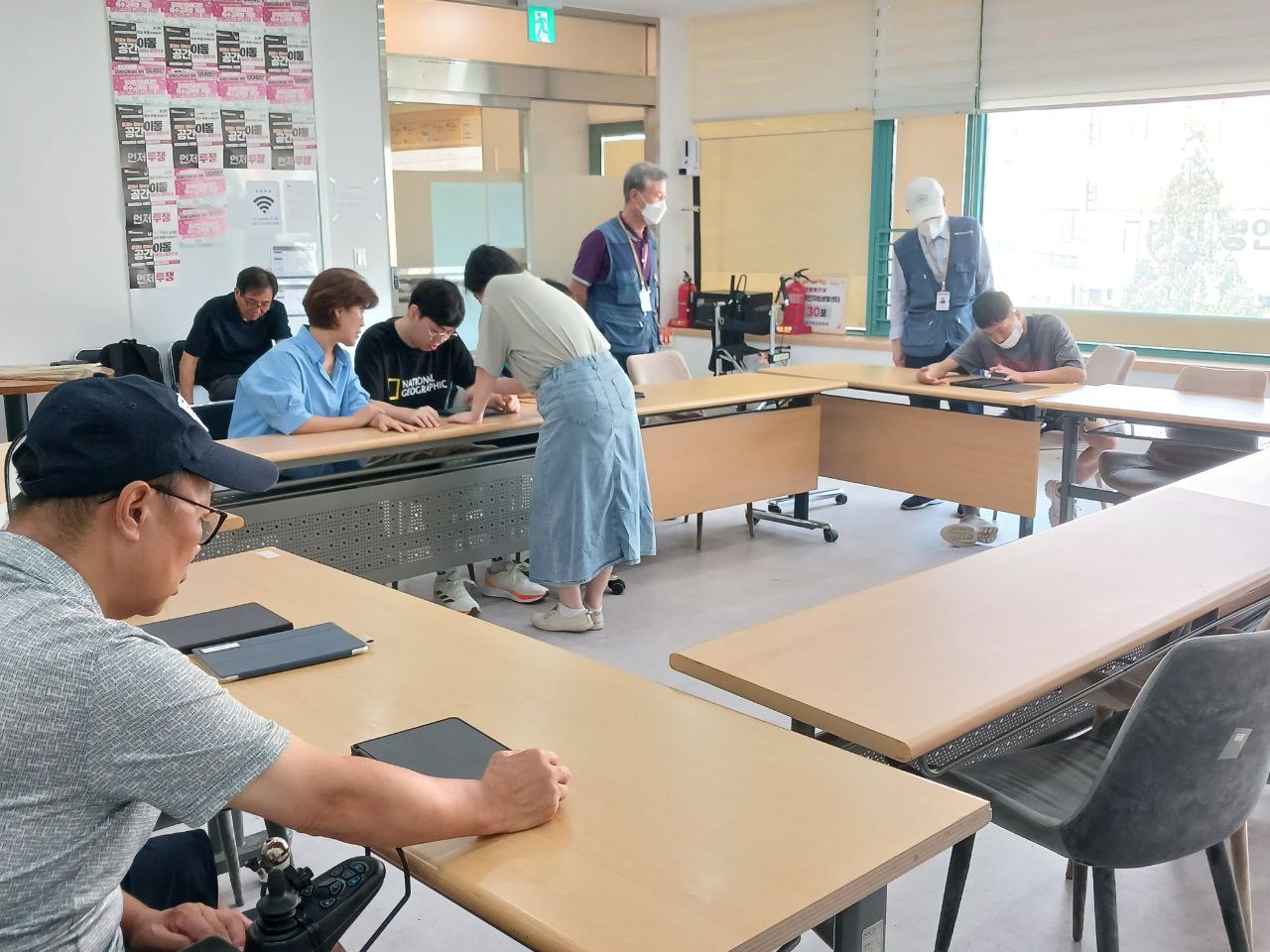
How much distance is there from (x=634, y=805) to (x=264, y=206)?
19.1 ft

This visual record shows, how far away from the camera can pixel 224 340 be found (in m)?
5.80

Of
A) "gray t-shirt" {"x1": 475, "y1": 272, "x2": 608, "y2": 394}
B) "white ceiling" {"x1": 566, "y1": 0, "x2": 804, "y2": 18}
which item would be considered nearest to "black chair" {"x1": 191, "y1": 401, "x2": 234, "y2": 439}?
"gray t-shirt" {"x1": 475, "y1": 272, "x2": 608, "y2": 394}

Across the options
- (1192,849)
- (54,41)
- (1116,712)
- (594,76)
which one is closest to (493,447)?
(1116,712)

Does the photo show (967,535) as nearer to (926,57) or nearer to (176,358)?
(926,57)

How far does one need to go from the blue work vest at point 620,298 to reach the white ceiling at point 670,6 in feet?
10.0

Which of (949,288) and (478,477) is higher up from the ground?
(949,288)

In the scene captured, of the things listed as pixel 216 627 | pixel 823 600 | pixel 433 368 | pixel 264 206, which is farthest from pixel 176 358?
pixel 216 627

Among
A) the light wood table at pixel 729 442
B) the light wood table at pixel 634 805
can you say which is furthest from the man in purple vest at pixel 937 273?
the light wood table at pixel 634 805

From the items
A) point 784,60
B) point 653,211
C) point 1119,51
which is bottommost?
point 653,211

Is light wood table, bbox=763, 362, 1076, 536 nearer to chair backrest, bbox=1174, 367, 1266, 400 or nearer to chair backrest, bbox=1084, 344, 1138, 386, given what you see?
chair backrest, bbox=1174, 367, 1266, 400

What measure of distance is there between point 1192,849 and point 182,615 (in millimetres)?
1783

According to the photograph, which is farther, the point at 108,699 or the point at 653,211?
the point at 653,211

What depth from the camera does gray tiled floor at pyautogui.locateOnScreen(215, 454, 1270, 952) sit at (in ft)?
7.82

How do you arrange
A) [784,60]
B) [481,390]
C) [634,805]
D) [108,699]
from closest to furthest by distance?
[108,699]
[634,805]
[481,390]
[784,60]
